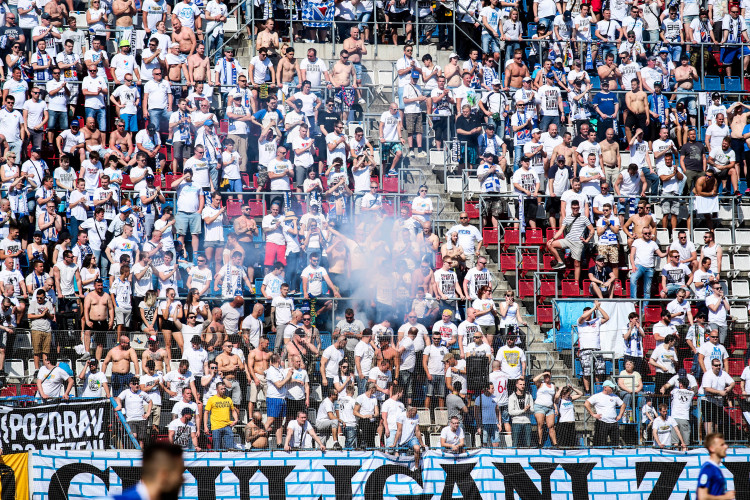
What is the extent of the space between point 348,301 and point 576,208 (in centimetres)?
469

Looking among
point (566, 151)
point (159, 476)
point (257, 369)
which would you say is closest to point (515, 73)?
point (566, 151)

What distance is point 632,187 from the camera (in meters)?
20.7

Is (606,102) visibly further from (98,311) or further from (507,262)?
(98,311)

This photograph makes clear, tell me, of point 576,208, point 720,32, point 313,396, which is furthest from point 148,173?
point 720,32

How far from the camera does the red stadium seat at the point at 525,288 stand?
62.1 ft

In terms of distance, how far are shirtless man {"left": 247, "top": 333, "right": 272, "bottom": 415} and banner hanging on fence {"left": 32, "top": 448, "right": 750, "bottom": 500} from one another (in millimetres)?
776

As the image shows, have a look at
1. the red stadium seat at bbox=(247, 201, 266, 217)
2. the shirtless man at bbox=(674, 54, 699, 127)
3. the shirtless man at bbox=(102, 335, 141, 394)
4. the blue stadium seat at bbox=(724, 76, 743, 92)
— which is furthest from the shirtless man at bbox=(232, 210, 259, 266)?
the blue stadium seat at bbox=(724, 76, 743, 92)

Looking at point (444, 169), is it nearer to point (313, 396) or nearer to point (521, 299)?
point (521, 299)

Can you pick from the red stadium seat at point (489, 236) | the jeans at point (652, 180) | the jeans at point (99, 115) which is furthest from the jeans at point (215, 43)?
the jeans at point (652, 180)

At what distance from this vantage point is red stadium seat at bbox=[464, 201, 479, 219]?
20125mm

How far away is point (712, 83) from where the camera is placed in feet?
79.7

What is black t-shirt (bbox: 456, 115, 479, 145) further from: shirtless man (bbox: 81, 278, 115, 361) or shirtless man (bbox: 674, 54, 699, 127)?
shirtless man (bbox: 81, 278, 115, 361)

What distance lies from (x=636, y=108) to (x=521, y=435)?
9.44 m

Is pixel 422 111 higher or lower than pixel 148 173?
higher
